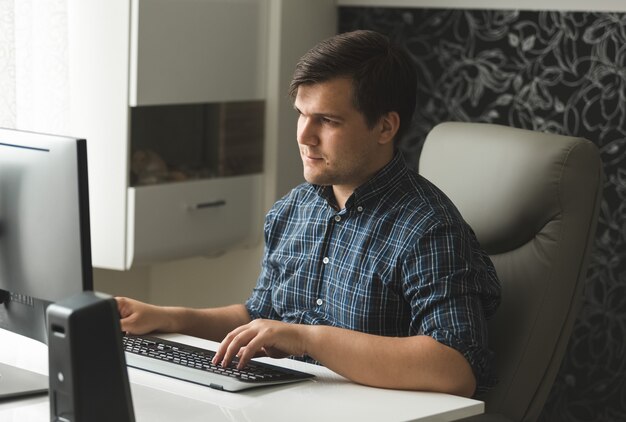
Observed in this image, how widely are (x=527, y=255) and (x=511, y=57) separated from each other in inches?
45.0

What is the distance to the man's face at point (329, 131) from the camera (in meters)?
2.00

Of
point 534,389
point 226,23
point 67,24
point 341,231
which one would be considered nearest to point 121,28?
point 67,24

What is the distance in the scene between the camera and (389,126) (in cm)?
207

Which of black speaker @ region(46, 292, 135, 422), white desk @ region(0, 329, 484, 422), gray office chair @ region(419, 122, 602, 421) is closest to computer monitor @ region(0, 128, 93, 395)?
white desk @ region(0, 329, 484, 422)

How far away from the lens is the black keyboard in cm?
172

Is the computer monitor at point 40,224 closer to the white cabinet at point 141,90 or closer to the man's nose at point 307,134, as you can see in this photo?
the man's nose at point 307,134

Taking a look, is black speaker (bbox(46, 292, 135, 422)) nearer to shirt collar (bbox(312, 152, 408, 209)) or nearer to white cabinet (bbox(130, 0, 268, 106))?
shirt collar (bbox(312, 152, 408, 209))

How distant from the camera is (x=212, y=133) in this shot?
10.7ft

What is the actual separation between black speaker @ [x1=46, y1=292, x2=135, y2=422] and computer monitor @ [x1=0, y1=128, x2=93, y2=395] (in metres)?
0.28

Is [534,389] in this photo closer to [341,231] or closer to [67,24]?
[341,231]

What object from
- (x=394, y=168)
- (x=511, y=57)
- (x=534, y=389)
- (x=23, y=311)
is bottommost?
(x=534, y=389)

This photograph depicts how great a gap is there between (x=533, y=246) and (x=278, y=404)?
691 mm

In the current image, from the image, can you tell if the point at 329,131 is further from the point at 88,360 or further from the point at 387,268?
the point at 88,360

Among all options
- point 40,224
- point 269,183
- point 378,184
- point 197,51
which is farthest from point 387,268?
point 269,183
